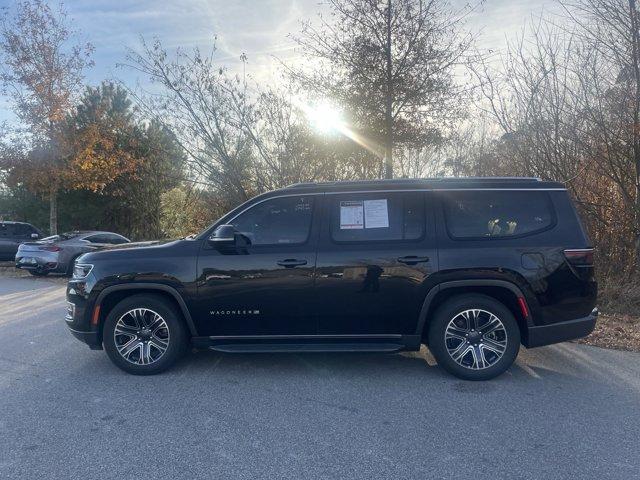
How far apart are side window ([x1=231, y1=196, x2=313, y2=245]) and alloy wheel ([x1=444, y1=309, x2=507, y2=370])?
5.64 feet

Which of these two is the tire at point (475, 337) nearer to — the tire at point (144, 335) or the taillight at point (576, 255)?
the taillight at point (576, 255)

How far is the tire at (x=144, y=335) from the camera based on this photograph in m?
4.99

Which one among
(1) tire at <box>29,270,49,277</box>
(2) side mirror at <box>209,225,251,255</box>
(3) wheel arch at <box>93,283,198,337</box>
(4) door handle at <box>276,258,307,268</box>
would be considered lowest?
(1) tire at <box>29,270,49,277</box>

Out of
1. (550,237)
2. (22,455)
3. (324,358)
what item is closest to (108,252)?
(22,455)

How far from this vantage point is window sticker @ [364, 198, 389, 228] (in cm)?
493

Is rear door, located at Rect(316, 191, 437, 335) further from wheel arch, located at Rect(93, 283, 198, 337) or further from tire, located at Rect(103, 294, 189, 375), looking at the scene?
tire, located at Rect(103, 294, 189, 375)

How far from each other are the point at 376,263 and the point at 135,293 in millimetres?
2454

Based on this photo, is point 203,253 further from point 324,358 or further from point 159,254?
point 324,358

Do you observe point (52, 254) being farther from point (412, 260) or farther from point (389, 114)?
point (412, 260)

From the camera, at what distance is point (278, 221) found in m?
5.05

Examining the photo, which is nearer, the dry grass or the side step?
the side step

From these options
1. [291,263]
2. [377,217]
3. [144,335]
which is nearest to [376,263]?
[377,217]

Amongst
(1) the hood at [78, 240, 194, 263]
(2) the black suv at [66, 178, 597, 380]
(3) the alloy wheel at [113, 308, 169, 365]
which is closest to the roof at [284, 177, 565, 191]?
(2) the black suv at [66, 178, 597, 380]

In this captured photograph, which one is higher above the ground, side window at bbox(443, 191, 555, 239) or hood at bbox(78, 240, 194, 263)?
side window at bbox(443, 191, 555, 239)
